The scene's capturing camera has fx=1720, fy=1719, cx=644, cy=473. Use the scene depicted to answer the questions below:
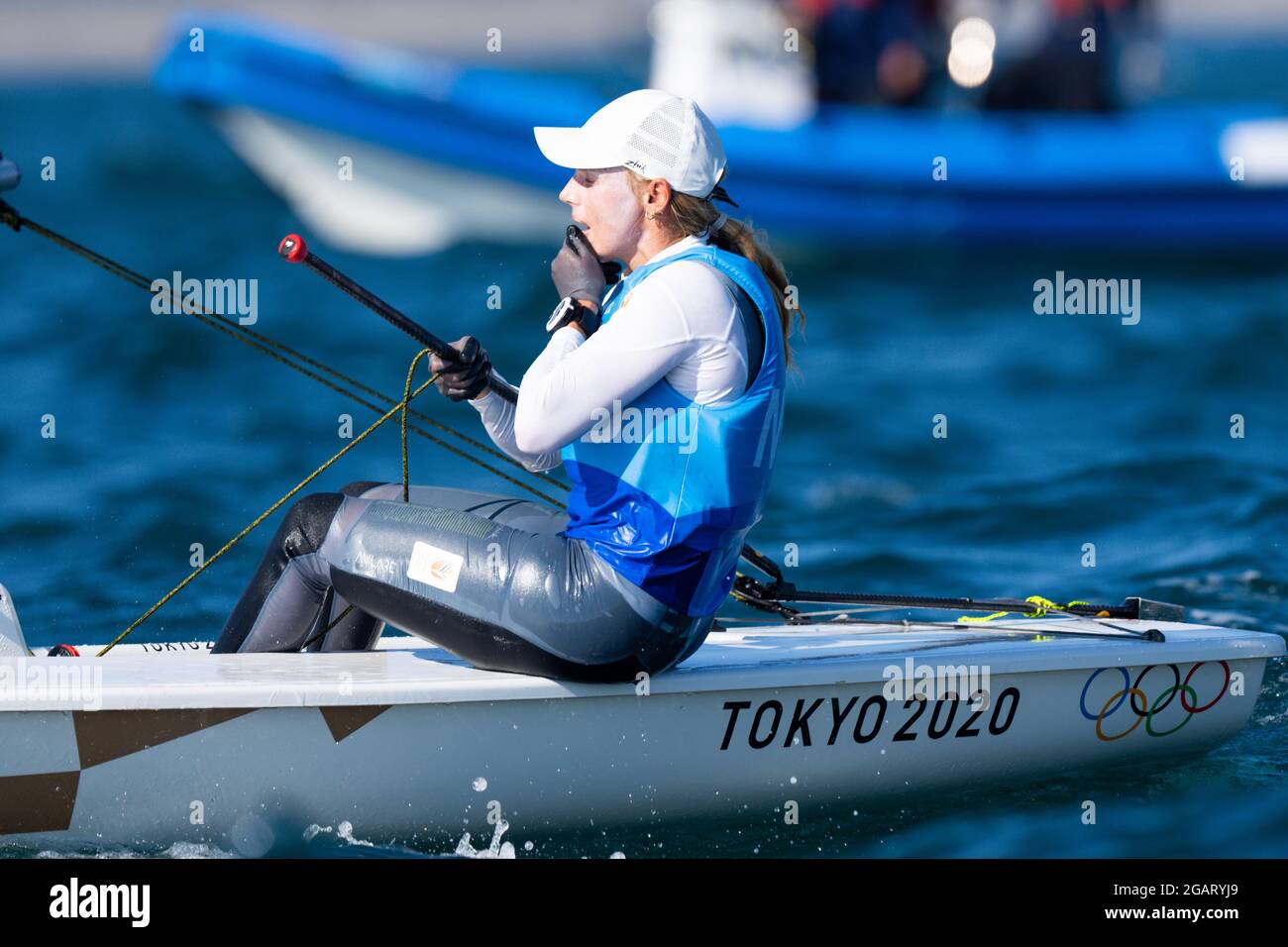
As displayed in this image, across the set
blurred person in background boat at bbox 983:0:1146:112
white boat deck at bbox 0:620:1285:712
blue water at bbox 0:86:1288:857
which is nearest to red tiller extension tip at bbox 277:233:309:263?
white boat deck at bbox 0:620:1285:712

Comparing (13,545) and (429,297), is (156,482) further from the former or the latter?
(429,297)

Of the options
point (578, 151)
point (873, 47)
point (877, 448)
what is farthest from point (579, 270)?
point (873, 47)

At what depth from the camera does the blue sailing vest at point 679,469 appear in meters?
3.04

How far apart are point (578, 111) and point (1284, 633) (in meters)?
5.42

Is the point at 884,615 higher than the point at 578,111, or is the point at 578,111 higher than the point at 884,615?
the point at 578,111

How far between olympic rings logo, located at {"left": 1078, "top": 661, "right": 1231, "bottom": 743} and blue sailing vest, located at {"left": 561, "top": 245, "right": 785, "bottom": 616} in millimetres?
1054

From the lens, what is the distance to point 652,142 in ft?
9.93

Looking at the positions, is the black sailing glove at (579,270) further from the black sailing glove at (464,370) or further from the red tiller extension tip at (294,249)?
the red tiller extension tip at (294,249)

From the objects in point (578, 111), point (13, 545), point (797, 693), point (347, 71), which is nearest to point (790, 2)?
point (578, 111)

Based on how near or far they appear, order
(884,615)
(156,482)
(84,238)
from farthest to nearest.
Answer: (84,238) → (156,482) → (884,615)

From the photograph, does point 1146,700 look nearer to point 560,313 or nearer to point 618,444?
point 618,444

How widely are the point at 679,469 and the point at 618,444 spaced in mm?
116

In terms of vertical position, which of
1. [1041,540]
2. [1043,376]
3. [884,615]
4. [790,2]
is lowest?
[884,615]

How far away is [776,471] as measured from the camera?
684 centimetres
